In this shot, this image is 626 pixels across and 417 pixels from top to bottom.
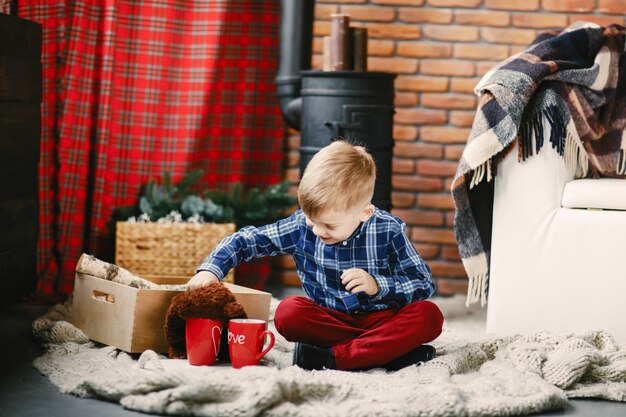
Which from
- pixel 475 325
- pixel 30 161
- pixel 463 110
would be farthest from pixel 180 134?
pixel 475 325

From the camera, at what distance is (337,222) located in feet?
6.23

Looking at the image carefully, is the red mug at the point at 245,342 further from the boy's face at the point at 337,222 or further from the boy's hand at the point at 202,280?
the boy's face at the point at 337,222

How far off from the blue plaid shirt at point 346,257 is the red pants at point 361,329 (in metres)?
0.03

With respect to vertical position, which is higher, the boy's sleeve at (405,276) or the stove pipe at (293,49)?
the stove pipe at (293,49)

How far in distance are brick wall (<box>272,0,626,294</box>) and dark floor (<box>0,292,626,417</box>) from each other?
1.75 meters

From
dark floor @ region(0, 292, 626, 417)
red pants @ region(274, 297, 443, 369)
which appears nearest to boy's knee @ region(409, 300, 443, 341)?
red pants @ region(274, 297, 443, 369)

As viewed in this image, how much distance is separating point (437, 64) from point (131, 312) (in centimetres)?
193

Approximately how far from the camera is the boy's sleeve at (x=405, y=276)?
199cm

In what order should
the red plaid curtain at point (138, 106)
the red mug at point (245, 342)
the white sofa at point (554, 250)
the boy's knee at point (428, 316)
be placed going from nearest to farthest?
1. the red mug at point (245, 342)
2. the boy's knee at point (428, 316)
3. the white sofa at point (554, 250)
4. the red plaid curtain at point (138, 106)

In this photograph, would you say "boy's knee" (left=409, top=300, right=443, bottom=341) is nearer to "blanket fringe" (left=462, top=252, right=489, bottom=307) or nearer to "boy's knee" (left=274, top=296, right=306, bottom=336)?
"boy's knee" (left=274, top=296, right=306, bottom=336)

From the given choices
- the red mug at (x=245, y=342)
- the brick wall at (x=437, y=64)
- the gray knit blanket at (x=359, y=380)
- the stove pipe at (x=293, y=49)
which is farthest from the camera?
the brick wall at (x=437, y=64)

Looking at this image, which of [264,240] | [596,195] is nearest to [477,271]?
[596,195]

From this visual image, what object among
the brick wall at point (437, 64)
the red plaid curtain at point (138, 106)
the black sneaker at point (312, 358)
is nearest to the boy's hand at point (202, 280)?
the black sneaker at point (312, 358)

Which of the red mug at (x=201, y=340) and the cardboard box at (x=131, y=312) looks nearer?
the red mug at (x=201, y=340)
